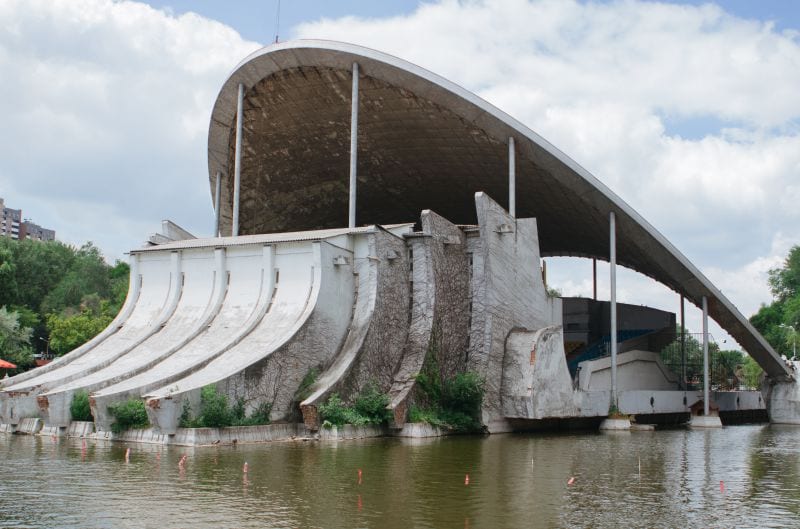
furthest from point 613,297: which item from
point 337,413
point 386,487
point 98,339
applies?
point 386,487

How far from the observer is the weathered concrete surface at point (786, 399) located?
34.5 metres

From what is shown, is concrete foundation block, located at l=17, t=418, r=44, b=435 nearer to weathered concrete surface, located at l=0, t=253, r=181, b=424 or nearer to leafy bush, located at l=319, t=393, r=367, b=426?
weathered concrete surface, located at l=0, t=253, r=181, b=424

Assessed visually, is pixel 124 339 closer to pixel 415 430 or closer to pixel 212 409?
pixel 212 409

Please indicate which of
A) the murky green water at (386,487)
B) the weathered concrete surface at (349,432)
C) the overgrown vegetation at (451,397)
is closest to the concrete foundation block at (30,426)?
the murky green water at (386,487)

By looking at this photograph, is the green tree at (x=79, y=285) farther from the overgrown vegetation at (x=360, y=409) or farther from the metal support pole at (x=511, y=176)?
the overgrown vegetation at (x=360, y=409)

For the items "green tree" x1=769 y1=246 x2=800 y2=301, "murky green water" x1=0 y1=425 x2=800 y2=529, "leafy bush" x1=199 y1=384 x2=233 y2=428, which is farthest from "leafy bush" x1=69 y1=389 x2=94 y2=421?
"green tree" x1=769 y1=246 x2=800 y2=301

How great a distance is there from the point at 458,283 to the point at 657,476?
1043 cm

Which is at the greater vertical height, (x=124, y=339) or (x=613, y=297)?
A: (x=613, y=297)

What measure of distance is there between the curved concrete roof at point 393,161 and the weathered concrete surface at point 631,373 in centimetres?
310

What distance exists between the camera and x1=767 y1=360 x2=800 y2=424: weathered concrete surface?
34469mm

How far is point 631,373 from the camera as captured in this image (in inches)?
1286

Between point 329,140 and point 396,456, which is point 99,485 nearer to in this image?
point 396,456

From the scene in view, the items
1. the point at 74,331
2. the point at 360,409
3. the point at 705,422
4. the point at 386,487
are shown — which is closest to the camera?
the point at 386,487

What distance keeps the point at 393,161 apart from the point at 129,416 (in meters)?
17.0
